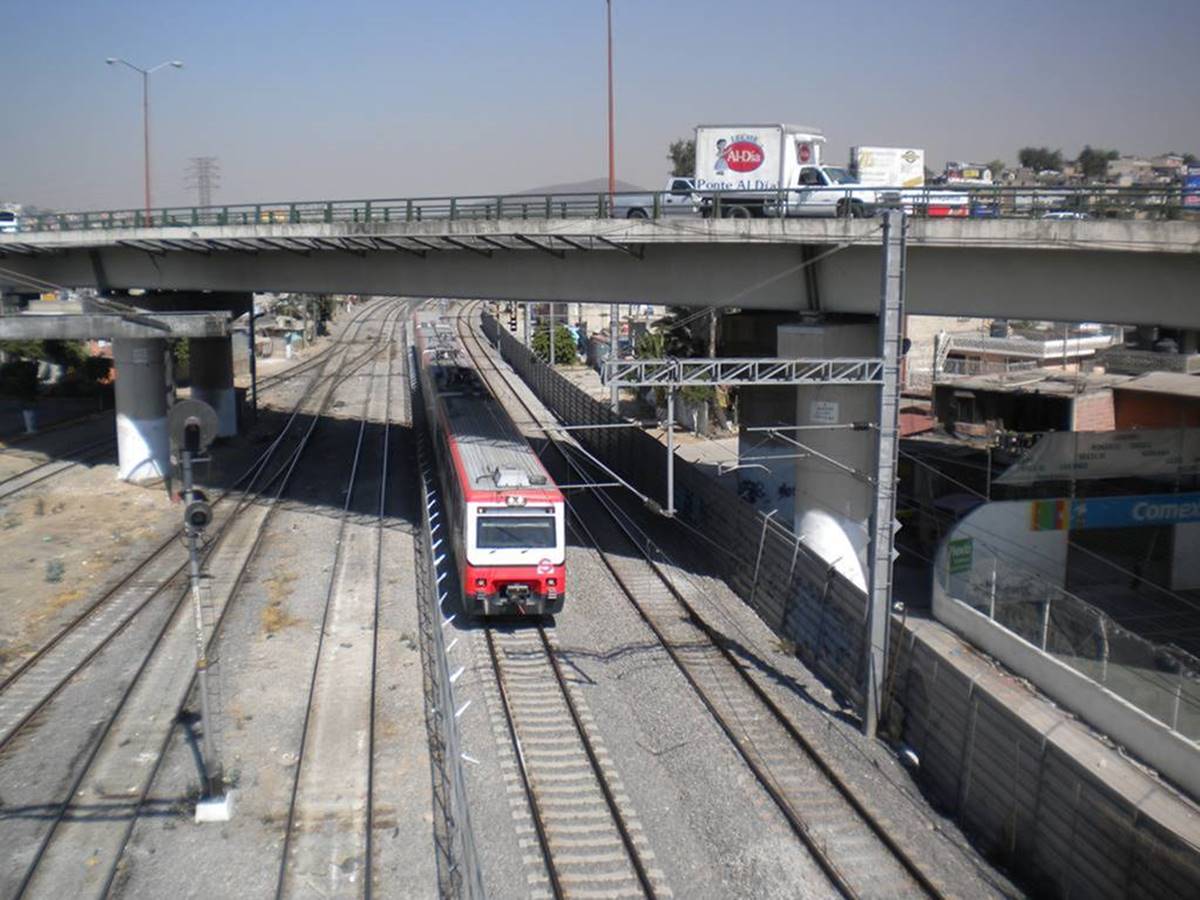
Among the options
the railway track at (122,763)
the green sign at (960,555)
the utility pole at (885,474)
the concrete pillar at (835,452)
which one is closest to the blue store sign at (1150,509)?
the concrete pillar at (835,452)

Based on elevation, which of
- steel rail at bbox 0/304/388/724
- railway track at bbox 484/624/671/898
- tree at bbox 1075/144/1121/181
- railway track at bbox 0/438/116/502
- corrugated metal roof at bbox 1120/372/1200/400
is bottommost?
railway track at bbox 484/624/671/898

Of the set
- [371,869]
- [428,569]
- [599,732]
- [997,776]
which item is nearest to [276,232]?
[428,569]

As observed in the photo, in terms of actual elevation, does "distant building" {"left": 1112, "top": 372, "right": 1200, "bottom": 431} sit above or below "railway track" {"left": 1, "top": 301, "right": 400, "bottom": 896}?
above

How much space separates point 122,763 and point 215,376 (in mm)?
24050

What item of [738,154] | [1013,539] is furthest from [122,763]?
[738,154]

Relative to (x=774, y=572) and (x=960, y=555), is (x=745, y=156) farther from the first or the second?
(x=960, y=555)

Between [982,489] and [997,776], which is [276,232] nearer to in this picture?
[982,489]

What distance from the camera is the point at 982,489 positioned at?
24.1m

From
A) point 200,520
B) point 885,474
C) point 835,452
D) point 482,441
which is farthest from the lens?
point 482,441

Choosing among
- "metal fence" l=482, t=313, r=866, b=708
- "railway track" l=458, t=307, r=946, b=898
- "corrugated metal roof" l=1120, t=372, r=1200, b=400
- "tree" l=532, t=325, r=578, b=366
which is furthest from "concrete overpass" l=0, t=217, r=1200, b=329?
"tree" l=532, t=325, r=578, b=366

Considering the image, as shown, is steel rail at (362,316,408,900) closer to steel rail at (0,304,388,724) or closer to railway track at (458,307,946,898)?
steel rail at (0,304,388,724)

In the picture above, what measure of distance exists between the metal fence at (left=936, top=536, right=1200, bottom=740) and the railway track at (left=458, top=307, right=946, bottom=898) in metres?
2.90

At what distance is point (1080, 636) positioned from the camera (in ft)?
41.0

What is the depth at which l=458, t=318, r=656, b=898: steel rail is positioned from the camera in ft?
34.1
